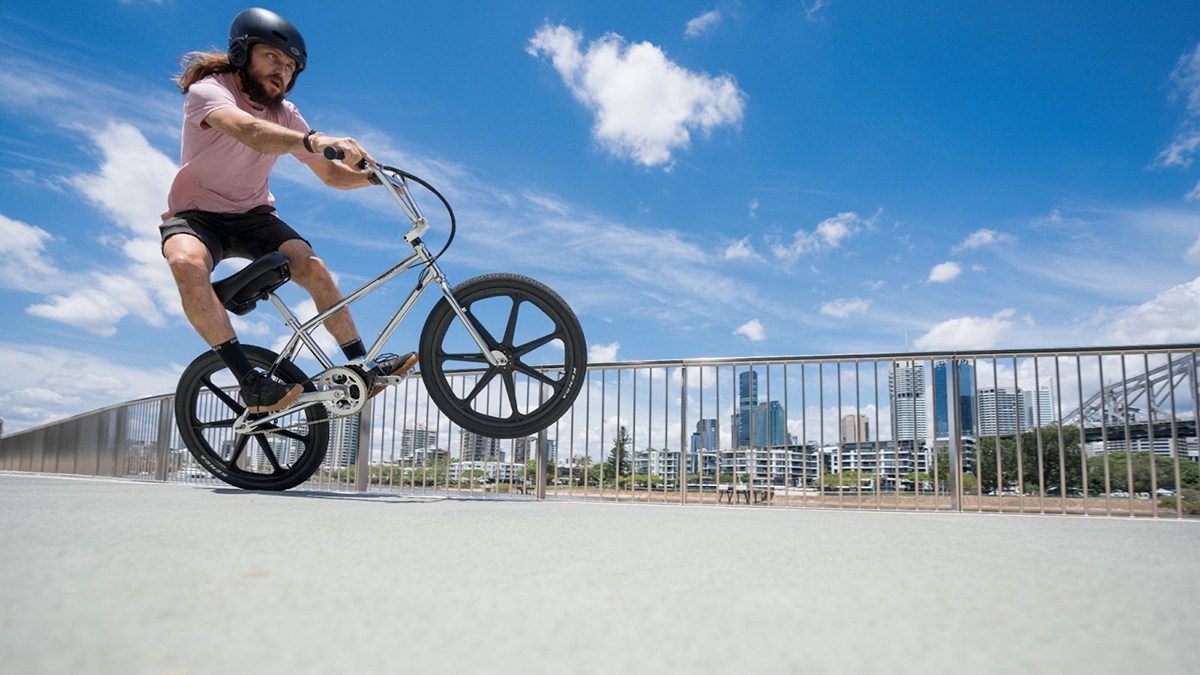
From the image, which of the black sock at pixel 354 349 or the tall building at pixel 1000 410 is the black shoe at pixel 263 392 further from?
the tall building at pixel 1000 410

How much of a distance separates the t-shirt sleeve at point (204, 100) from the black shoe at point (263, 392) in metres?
1.22

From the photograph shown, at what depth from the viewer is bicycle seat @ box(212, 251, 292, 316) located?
3729 millimetres

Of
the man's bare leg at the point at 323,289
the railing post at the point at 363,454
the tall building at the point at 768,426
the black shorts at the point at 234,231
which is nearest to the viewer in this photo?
the black shorts at the point at 234,231

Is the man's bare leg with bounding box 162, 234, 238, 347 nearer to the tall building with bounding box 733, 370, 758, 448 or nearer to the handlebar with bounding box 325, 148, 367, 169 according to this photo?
the handlebar with bounding box 325, 148, 367, 169

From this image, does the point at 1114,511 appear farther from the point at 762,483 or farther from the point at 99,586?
the point at 99,586

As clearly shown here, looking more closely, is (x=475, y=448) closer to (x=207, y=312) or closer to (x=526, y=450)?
(x=526, y=450)

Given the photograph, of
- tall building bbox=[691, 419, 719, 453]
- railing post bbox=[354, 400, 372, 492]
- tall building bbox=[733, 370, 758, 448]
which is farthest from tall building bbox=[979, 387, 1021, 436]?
railing post bbox=[354, 400, 372, 492]

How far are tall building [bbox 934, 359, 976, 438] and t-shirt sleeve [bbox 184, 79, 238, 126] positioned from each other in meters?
5.22

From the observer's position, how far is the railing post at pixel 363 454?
694cm

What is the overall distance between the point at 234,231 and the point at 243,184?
25cm

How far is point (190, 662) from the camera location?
0.82m

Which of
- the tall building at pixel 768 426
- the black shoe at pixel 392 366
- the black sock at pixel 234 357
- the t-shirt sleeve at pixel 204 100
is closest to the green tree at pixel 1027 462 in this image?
the tall building at pixel 768 426

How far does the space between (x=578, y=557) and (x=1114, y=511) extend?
5535 mm

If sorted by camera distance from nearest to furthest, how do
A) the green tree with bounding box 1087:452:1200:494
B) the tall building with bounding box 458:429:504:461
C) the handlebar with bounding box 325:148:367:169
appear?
the handlebar with bounding box 325:148:367:169 → the green tree with bounding box 1087:452:1200:494 → the tall building with bounding box 458:429:504:461
